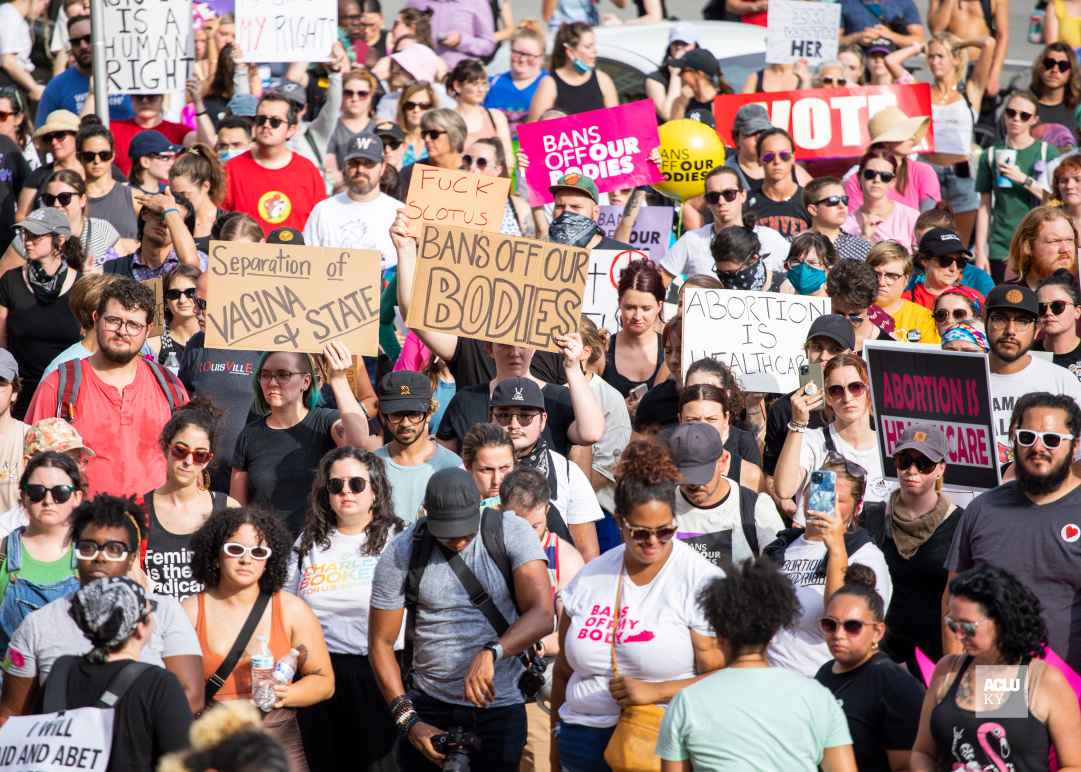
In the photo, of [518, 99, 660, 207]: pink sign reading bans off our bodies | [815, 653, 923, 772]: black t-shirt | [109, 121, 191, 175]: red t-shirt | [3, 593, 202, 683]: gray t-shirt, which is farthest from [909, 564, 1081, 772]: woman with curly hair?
[109, 121, 191, 175]: red t-shirt

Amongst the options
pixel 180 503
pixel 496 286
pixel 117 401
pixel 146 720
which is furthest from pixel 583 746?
pixel 117 401

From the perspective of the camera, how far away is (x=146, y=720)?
5.26 metres

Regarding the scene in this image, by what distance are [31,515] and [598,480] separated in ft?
8.69

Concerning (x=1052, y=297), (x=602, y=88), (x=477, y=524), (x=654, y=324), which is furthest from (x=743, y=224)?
(x=477, y=524)

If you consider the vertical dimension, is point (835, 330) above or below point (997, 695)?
above

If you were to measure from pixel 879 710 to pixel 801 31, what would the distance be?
8.85 meters

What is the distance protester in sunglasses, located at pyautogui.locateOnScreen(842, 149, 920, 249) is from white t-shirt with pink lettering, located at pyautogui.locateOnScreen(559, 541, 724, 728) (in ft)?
17.9

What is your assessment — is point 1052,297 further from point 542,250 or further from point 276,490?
point 276,490

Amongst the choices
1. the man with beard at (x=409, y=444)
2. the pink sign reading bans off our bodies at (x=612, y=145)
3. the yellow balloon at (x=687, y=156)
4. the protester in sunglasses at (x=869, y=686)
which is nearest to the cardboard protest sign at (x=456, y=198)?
the pink sign reading bans off our bodies at (x=612, y=145)

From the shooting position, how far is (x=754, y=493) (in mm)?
7137

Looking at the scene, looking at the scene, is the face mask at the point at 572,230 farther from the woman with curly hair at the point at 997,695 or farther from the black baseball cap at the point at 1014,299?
the woman with curly hair at the point at 997,695

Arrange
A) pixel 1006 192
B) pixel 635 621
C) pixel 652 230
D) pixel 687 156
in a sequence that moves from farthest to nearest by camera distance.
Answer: pixel 1006 192 → pixel 687 156 → pixel 652 230 → pixel 635 621

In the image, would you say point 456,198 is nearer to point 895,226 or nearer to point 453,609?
point 895,226

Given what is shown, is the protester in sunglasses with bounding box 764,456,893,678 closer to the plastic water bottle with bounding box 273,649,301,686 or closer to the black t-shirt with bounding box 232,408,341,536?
the plastic water bottle with bounding box 273,649,301,686
